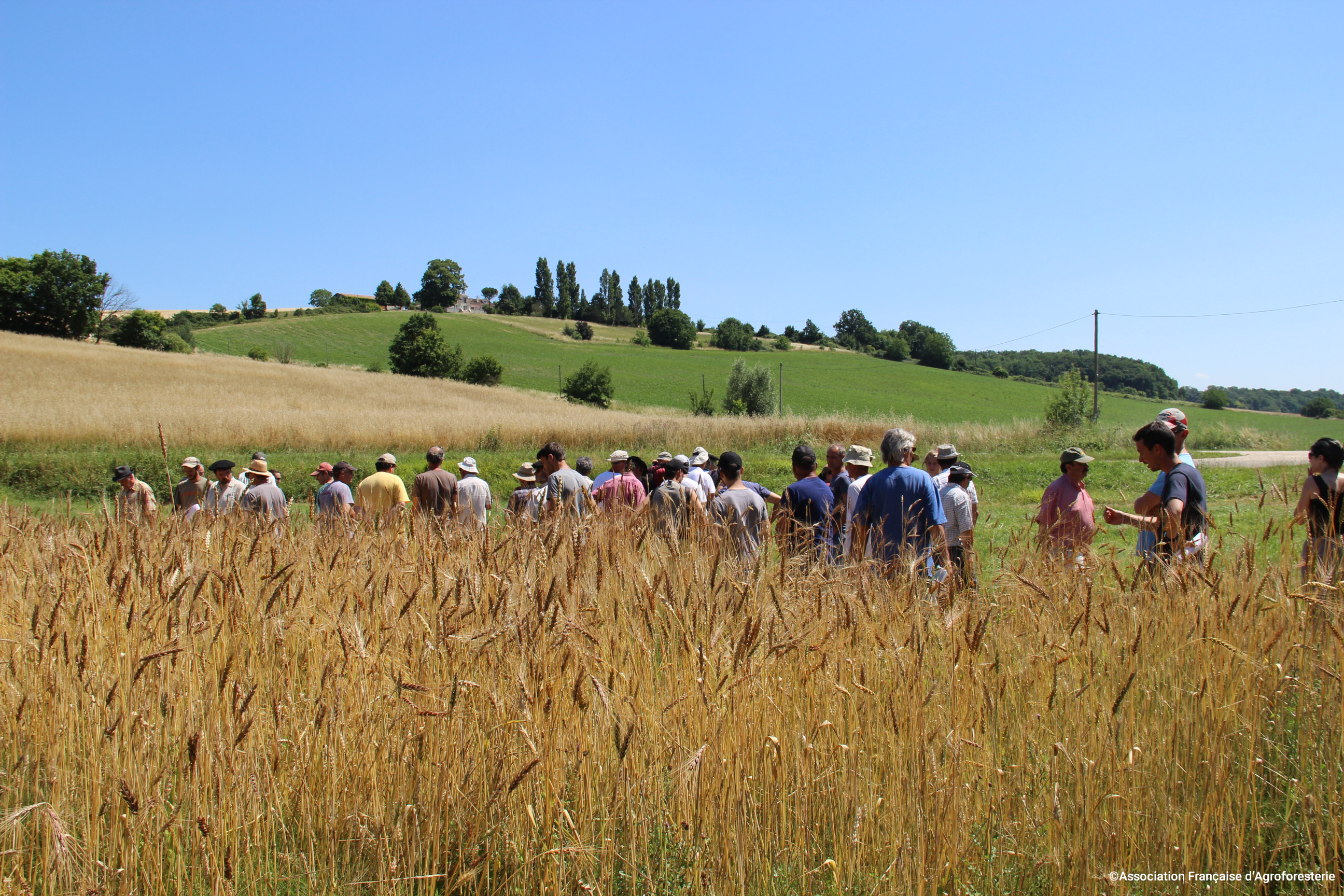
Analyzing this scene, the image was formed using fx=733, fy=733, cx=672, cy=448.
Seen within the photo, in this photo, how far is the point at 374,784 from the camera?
1.92 m

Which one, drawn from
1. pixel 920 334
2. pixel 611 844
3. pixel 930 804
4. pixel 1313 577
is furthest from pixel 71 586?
pixel 920 334

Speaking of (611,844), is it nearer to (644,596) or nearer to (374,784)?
(374,784)

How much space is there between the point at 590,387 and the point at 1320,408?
2801 inches

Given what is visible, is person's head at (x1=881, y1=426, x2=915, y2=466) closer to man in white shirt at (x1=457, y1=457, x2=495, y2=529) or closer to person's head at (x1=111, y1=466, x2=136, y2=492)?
man in white shirt at (x1=457, y1=457, x2=495, y2=529)

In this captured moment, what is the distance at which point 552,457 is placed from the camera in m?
7.75

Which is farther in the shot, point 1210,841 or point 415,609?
point 415,609

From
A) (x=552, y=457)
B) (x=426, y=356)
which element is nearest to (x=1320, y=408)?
(x=426, y=356)

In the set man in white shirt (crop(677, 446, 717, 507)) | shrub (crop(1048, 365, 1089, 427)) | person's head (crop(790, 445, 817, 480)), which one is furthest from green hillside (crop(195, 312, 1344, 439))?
person's head (crop(790, 445, 817, 480))

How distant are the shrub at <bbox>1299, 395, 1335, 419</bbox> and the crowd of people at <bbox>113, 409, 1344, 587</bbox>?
85.4 metres

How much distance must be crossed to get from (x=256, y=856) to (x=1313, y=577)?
4155 millimetres

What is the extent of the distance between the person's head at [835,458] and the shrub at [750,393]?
3522 cm

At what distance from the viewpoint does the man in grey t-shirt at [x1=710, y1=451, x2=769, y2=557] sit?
462 centimetres

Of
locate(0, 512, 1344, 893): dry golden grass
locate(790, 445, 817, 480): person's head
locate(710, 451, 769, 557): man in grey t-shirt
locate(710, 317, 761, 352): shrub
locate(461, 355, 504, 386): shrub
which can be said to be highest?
locate(710, 317, 761, 352): shrub

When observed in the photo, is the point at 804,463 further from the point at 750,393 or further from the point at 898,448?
the point at 750,393
